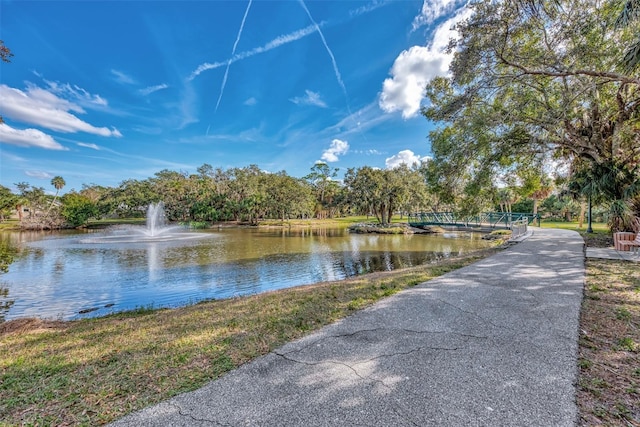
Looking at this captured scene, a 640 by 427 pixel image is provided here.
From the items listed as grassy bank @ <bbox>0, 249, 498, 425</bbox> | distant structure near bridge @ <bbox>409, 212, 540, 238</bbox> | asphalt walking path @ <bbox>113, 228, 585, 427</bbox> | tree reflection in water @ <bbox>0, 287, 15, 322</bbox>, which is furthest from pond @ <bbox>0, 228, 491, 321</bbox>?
distant structure near bridge @ <bbox>409, 212, 540, 238</bbox>

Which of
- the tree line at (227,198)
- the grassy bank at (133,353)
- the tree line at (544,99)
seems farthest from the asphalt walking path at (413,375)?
the tree line at (227,198)

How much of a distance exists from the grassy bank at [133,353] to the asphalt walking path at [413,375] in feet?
1.02

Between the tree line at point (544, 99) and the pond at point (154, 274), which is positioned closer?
the tree line at point (544, 99)

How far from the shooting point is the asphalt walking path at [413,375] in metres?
2.08

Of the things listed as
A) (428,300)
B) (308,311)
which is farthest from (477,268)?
(308,311)

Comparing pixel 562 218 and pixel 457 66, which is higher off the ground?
pixel 457 66

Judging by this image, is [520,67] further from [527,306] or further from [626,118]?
[527,306]

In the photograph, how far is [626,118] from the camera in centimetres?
973

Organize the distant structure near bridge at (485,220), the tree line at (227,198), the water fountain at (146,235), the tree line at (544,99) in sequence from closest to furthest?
the tree line at (544,99), the distant structure near bridge at (485,220), the water fountain at (146,235), the tree line at (227,198)

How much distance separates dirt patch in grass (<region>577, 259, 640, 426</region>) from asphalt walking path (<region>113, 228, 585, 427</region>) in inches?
4.1

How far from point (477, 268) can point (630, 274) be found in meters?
2.82

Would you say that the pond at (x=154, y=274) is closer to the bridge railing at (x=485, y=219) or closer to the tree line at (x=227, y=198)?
the bridge railing at (x=485, y=219)

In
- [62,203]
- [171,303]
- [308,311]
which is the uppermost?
[62,203]

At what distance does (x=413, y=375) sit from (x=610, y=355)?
85.3 inches
